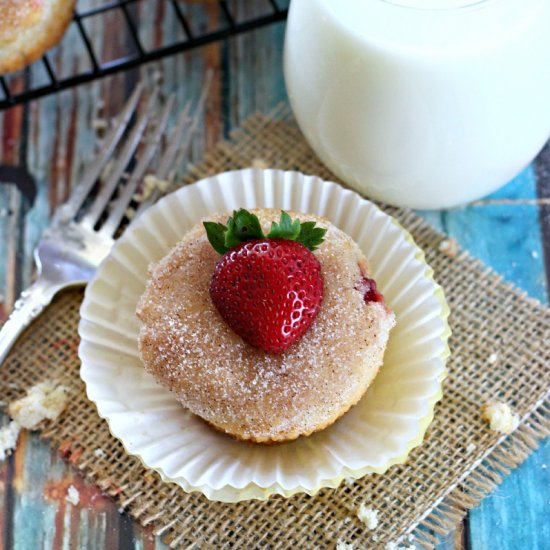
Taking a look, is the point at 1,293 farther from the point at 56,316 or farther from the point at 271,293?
the point at 271,293

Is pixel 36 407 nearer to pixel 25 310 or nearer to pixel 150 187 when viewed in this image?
pixel 25 310

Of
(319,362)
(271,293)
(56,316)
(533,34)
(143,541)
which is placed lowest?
(143,541)

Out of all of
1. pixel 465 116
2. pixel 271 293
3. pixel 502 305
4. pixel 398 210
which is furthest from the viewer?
pixel 398 210

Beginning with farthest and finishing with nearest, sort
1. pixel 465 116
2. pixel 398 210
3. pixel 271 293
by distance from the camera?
pixel 398 210 < pixel 465 116 < pixel 271 293

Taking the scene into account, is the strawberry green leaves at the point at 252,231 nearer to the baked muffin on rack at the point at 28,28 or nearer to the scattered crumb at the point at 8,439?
the scattered crumb at the point at 8,439

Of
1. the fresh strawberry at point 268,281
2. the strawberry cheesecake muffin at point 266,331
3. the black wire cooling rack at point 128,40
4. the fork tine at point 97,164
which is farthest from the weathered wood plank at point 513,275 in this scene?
the fork tine at point 97,164

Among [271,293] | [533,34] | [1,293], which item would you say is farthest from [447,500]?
[1,293]
